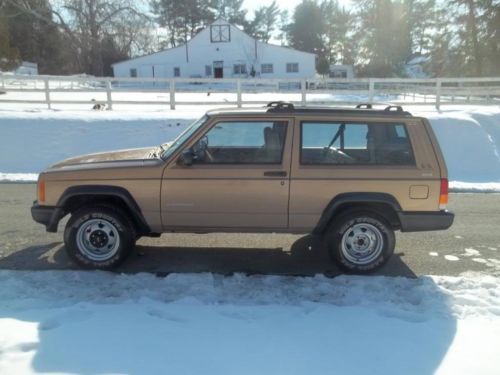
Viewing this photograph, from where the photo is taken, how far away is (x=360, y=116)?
196 inches

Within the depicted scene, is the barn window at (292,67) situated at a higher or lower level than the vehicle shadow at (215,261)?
higher

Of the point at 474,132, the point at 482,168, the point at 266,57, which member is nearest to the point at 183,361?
the point at 482,168

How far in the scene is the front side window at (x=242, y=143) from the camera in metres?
4.95

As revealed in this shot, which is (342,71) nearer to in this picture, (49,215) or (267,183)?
(267,183)

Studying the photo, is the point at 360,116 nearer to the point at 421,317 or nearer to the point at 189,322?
the point at 421,317

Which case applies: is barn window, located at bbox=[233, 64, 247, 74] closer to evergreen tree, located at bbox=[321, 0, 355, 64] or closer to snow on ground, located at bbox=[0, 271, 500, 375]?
evergreen tree, located at bbox=[321, 0, 355, 64]

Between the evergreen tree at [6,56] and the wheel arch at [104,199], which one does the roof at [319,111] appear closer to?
the wheel arch at [104,199]

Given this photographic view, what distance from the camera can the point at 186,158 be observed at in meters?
4.82

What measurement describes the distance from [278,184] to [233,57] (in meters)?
45.5

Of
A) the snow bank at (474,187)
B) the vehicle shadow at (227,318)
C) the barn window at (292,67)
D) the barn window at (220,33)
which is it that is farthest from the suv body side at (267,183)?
the barn window at (220,33)

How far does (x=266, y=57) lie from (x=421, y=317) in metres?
46.5

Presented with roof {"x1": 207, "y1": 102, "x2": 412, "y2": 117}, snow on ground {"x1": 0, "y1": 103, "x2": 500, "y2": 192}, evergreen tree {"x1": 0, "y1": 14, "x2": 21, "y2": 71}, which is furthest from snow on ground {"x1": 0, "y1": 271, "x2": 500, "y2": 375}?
evergreen tree {"x1": 0, "y1": 14, "x2": 21, "y2": 71}

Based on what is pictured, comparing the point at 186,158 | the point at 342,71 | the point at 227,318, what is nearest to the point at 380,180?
the point at 186,158

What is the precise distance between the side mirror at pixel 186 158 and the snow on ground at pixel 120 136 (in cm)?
856
